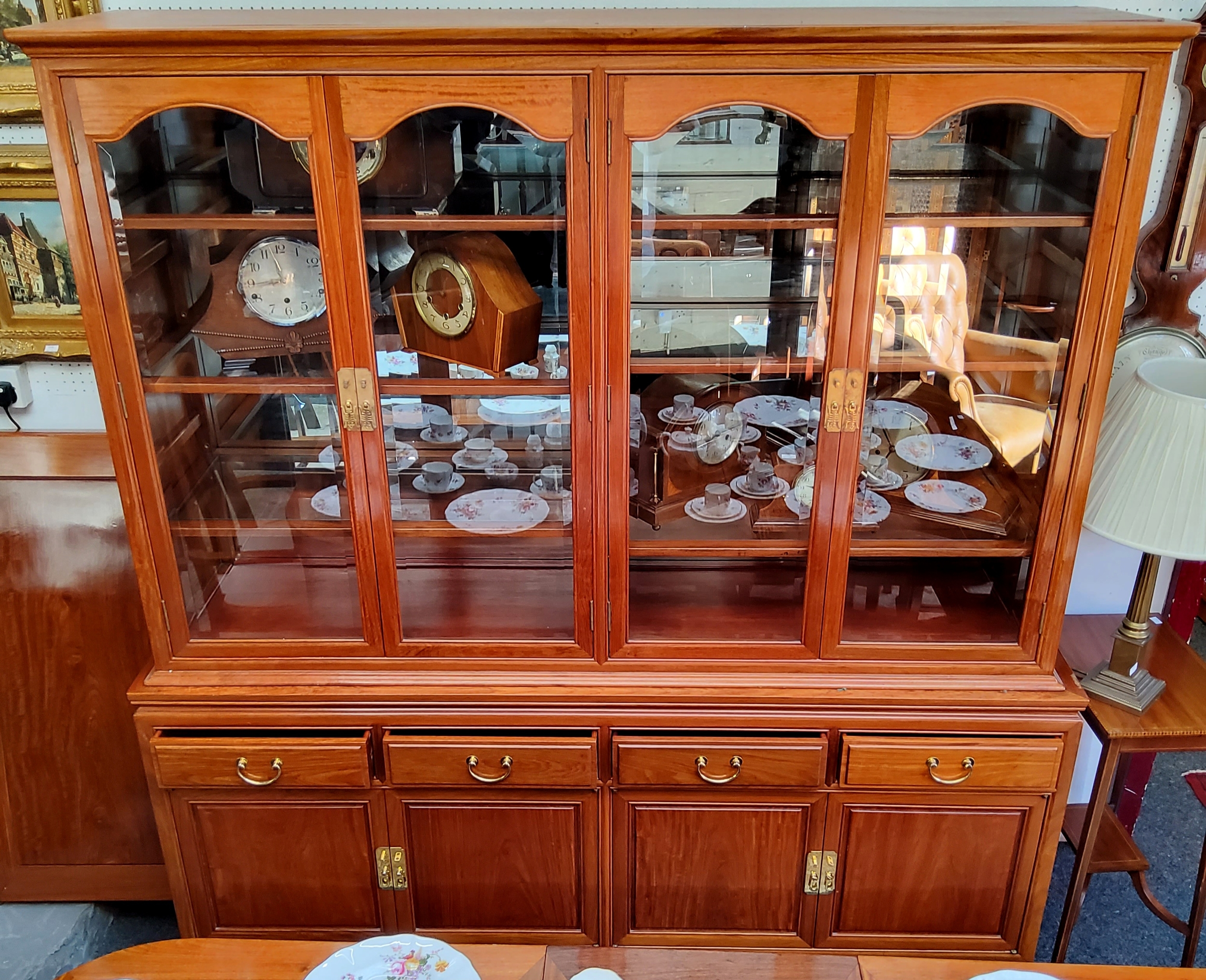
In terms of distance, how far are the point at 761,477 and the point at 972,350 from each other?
42 centimetres

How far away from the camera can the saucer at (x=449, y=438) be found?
5.93 feet

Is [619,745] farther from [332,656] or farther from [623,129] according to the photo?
[623,129]

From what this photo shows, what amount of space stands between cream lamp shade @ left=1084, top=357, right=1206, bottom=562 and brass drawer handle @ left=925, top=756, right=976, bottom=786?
1.55ft

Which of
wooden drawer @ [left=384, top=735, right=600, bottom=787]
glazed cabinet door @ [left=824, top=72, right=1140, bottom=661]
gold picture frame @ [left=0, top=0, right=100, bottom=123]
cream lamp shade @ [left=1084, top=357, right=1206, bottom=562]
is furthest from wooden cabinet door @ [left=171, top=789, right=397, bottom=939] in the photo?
cream lamp shade @ [left=1084, top=357, right=1206, bottom=562]

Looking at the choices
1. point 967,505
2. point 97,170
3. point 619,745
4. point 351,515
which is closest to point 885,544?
point 967,505

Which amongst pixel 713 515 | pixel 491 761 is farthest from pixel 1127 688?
pixel 491 761

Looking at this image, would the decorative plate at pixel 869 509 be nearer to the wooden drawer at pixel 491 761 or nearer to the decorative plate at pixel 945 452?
the decorative plate at pixel 945 452

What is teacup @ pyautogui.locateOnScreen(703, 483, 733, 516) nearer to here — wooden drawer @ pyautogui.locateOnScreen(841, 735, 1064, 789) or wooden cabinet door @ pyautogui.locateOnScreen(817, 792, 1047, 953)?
wooden drawer @ pyautogui.locateOnScreen(841, 735, 1064, 789)

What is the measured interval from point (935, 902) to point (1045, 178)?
1.35m

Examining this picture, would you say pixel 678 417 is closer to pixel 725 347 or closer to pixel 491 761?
pixel 725 347

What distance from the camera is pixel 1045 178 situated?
1.58 meters

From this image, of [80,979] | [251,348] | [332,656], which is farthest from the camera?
[332,656]

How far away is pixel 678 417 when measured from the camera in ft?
6.01

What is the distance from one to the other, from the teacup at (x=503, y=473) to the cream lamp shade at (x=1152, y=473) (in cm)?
101
